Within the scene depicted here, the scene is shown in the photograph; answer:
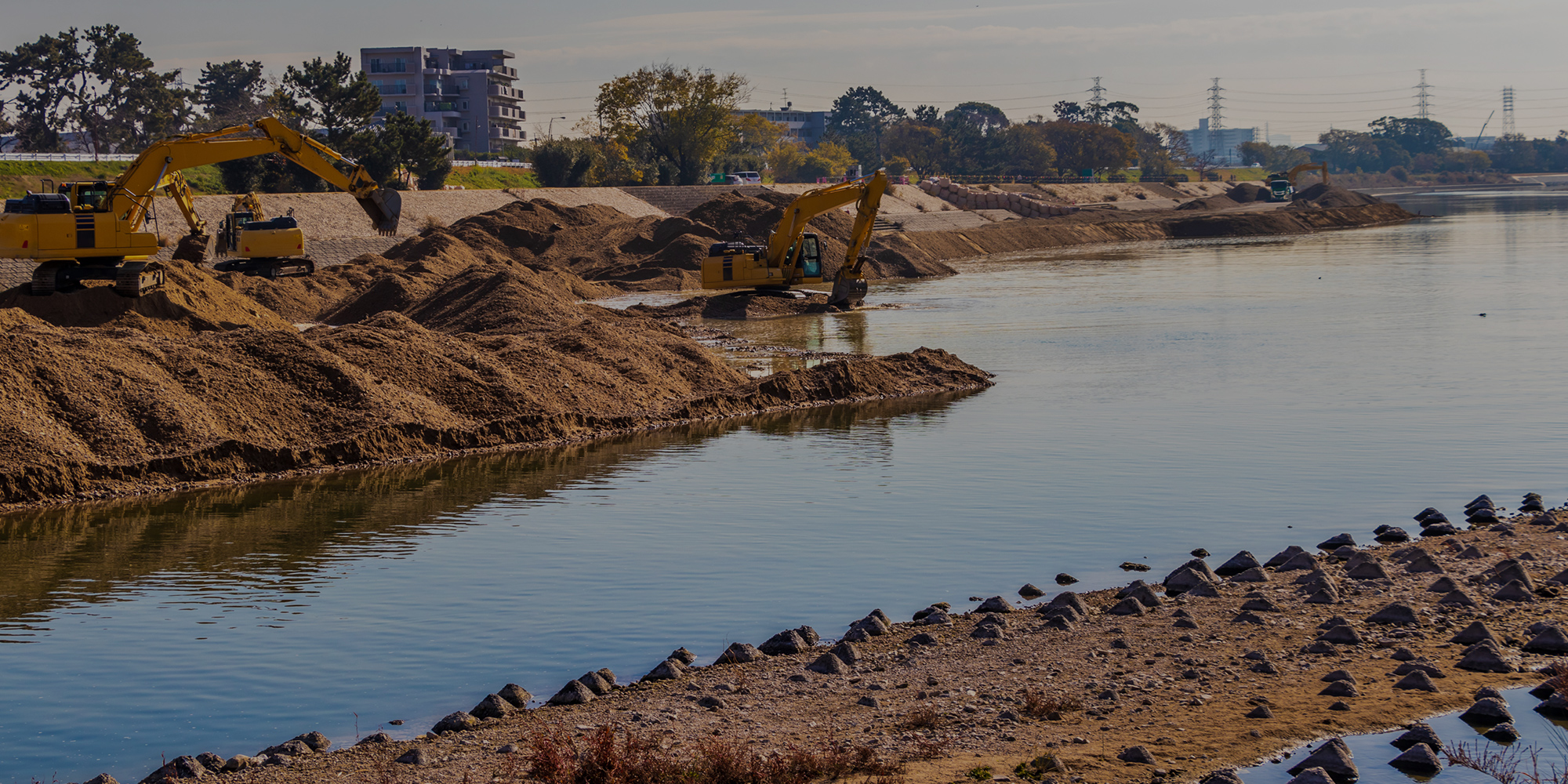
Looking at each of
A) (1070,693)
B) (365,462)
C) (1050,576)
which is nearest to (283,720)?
(1070,693)

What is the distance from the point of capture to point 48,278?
3519cm

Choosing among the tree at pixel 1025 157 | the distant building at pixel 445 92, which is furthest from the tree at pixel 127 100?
the tree at pixel 1025 157

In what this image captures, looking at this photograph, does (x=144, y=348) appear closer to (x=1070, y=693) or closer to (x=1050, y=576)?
(x=1050, y=576)

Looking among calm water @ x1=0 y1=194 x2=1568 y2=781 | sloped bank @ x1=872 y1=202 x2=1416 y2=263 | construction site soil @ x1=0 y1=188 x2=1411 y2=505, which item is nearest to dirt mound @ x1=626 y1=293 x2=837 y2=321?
construction site soil @ x1=0 y1=188 x2=1411 y2=505

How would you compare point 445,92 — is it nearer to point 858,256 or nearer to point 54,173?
point 54,173

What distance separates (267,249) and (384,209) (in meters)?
17.0

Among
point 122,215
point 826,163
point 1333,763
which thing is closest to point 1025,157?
point 826,163

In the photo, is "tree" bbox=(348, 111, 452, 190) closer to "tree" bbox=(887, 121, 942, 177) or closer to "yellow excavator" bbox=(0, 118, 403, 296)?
"yellow excavator" bbox=(0, 118, 403, 296)

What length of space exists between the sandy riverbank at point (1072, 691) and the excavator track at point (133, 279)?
2827 cm

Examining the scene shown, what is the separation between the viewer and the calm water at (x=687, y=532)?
12.1 meters

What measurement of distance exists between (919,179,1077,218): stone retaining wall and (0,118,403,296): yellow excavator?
91581mm

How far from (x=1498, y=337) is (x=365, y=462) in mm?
30958

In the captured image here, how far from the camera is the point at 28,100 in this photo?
103438 mm

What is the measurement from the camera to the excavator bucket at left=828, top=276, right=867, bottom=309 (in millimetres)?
50469
